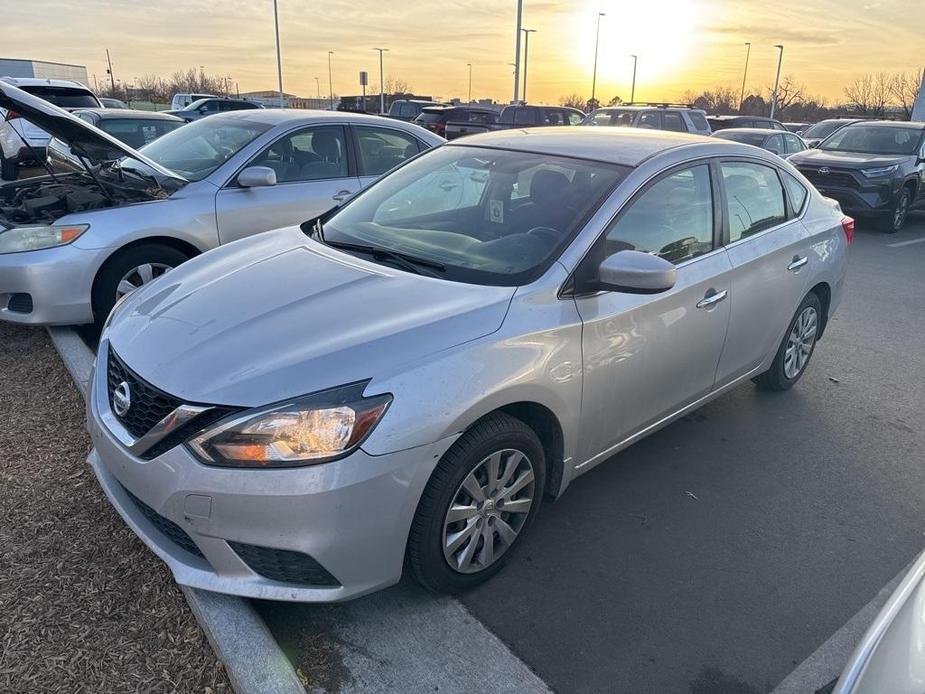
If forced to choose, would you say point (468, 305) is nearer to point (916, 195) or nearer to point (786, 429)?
point (786, 429)

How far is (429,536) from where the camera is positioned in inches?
96.0

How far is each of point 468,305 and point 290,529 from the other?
101 centimetres

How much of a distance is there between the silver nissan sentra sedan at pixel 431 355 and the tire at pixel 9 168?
15.5 ft

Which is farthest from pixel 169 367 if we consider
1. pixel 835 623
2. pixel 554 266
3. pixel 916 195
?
pixel 916 195

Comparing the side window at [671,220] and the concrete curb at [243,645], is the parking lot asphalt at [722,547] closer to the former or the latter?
the concrete curb at [243,645]

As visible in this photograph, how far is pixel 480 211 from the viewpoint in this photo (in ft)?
11.1

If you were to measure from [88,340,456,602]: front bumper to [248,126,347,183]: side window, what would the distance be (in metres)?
3.69

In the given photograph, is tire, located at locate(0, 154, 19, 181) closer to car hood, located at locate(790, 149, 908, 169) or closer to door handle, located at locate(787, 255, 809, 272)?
door handle, located at locate(787, 255, 809, 272)

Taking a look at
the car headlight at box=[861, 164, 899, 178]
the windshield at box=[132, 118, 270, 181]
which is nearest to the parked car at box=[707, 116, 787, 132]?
the car headlight at box=[861, 164, 899, 178]

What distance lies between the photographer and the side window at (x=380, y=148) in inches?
239

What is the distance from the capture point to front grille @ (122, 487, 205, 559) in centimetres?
236

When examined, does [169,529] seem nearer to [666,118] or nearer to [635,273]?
[635,273]

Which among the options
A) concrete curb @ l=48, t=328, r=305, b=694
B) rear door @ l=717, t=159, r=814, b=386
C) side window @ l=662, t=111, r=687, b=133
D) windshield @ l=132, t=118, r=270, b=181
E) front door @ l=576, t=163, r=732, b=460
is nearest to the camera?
concrete curb @ l=48, t=328, r=305, b=694

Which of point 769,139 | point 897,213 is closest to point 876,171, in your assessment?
point 897,213
